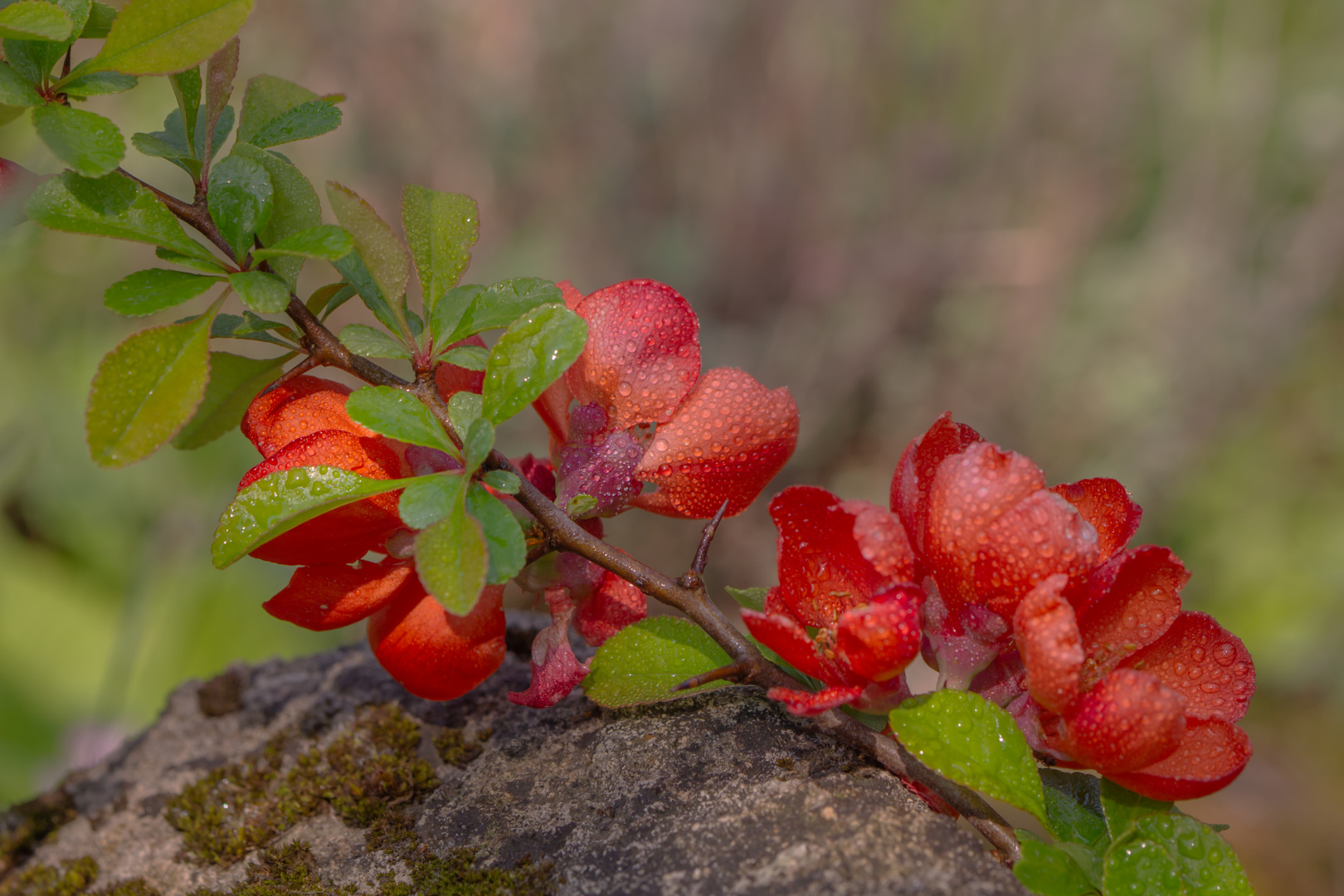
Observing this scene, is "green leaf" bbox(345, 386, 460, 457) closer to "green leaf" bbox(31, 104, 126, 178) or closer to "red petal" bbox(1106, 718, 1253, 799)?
"green leaf" bbox(31, 104, 126, 178)

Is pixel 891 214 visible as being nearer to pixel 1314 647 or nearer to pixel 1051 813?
pixel 1314 647

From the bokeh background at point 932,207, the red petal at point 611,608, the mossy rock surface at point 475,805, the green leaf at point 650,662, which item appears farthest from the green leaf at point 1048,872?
the bokeh background at point 932,207

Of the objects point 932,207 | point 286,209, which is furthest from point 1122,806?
point 932,207

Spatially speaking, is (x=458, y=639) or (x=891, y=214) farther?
(x=891, y=214)

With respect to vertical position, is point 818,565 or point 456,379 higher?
point 456,379

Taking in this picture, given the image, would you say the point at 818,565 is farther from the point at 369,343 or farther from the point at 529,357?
the point at 369,343

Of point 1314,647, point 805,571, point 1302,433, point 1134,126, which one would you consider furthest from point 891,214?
point 805,571
